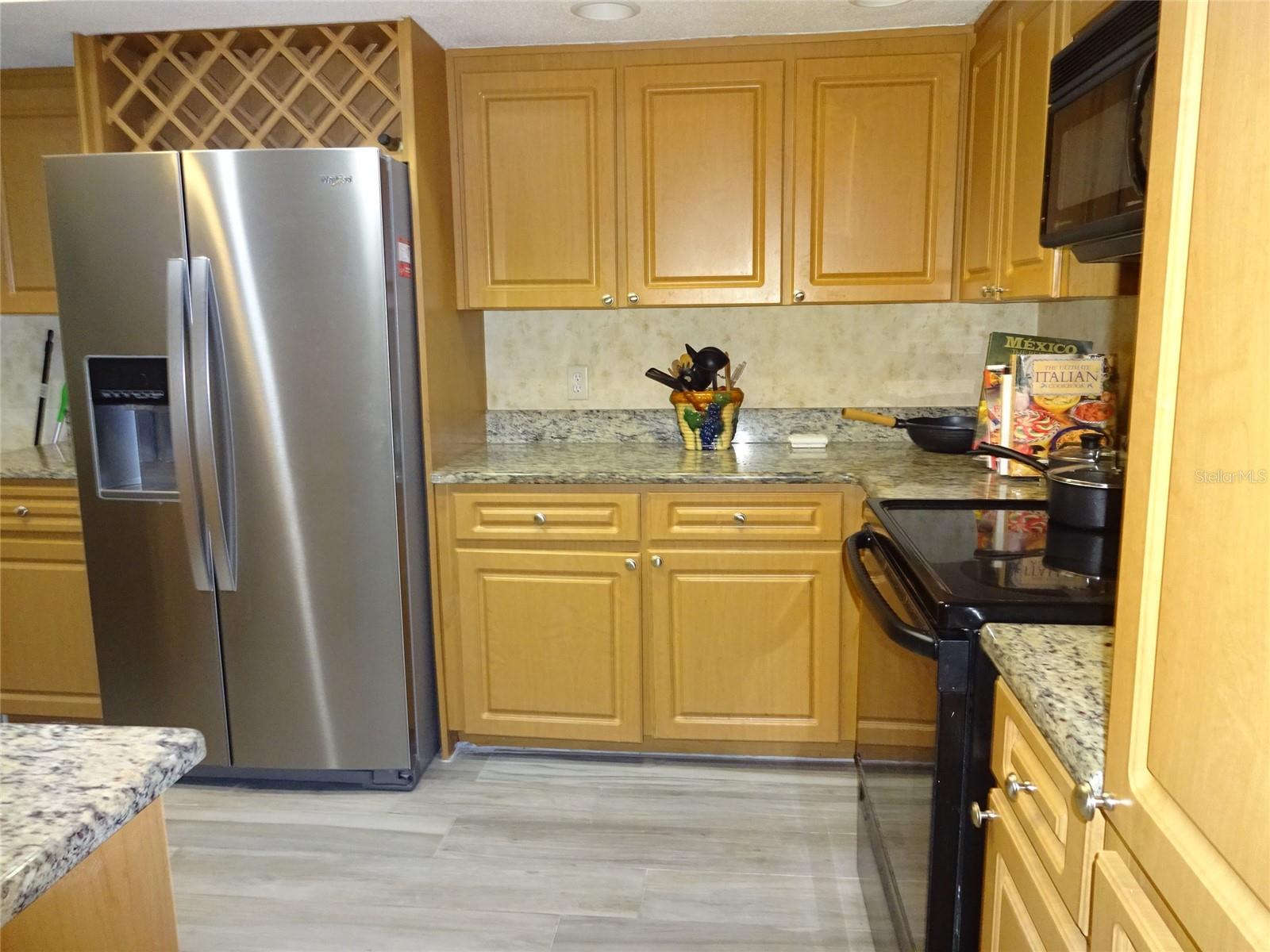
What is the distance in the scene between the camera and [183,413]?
7.06 ft

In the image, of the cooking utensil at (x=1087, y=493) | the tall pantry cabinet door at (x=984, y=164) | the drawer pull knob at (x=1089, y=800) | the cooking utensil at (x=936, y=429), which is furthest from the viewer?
the cooking utensil at (x=936, y=429)

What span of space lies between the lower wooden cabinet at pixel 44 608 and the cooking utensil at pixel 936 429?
2.22 metres

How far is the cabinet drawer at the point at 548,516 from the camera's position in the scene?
2.40m

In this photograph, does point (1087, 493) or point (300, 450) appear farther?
point (300, 450)

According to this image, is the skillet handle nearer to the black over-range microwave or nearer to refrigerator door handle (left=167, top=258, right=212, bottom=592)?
the black over-range microwave

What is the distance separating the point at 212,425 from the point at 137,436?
0.33 meters

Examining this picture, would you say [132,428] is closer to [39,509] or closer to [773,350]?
[39,509]

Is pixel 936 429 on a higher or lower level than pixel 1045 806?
higher

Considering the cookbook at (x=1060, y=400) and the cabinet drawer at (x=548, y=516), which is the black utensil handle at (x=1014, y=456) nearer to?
the cookbook at (x=1060, y=400)

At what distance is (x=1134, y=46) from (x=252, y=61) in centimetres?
218

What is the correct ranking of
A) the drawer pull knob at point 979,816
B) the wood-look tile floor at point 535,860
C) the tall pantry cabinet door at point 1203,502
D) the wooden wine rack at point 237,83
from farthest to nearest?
the wooden wine rack at point 237,83 < the wood-look tile floor at point 535,860 < the drawer pull knob at point 979,816 < the tall pantry cabinet door at point 1203,502

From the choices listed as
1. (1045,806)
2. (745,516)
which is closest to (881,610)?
(1045,806)

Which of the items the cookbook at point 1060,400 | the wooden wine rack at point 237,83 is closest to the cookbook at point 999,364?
the cookbook at point 1060,400

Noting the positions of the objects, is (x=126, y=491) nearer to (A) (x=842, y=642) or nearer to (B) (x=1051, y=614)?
(A) (x=842, y=642)
